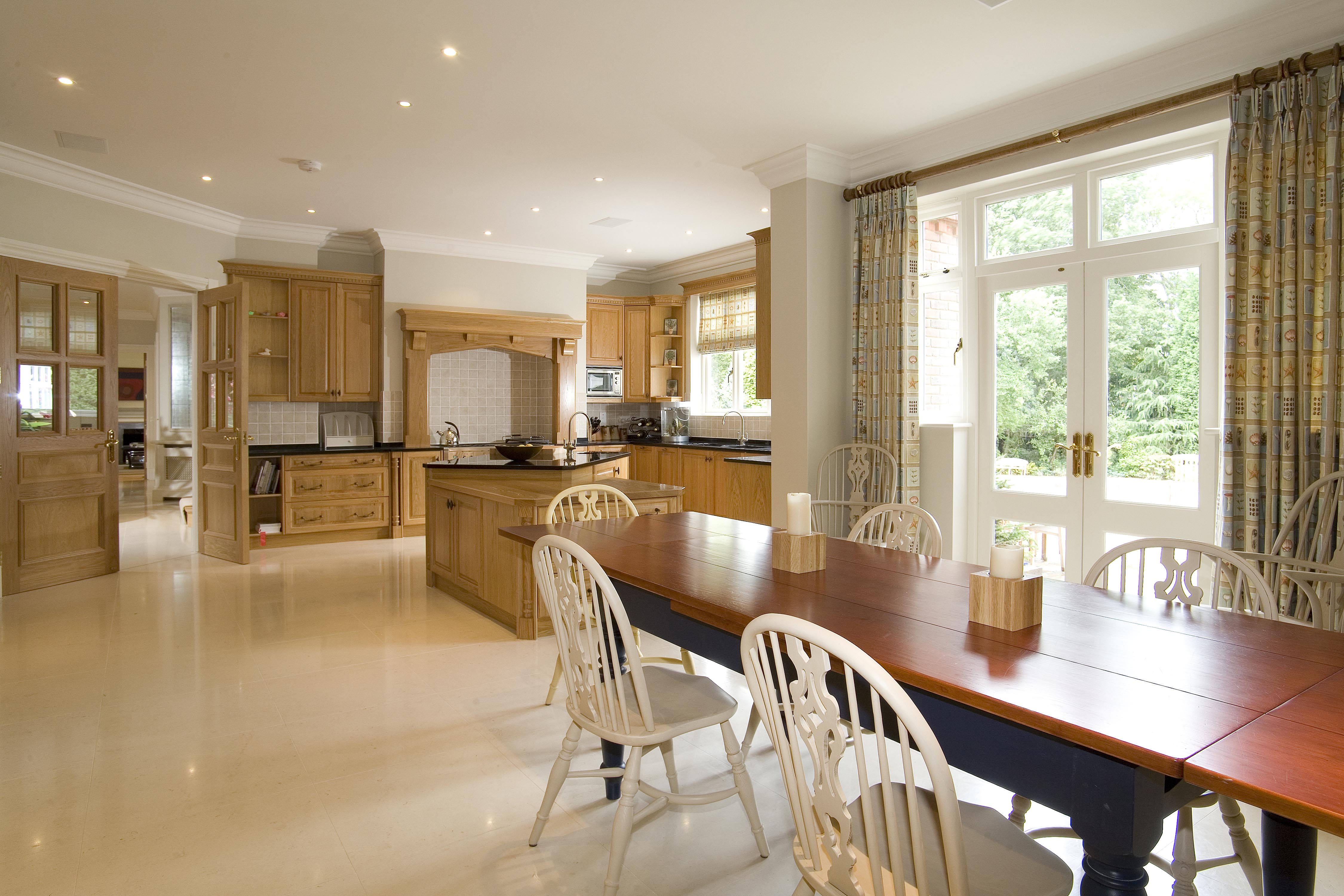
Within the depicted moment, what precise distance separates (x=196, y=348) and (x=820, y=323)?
17.5ft

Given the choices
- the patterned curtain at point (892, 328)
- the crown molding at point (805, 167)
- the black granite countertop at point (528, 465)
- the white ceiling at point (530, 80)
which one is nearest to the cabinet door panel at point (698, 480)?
the black granite countertop at point (528, 465)

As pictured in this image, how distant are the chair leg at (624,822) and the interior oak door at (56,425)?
16.9 feet

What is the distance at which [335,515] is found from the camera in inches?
267

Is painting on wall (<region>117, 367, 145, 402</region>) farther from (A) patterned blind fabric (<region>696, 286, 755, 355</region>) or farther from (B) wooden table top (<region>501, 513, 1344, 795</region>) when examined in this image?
(B) wooden table top (<region>501, 513, 1344, 795</region>)

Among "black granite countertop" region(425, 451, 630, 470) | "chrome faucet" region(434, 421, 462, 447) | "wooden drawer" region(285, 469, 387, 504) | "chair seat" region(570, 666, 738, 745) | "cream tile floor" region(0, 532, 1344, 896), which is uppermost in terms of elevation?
"chrome faucet" region(434, 421, 462, 447)

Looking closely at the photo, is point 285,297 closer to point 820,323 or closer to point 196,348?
point 196,348

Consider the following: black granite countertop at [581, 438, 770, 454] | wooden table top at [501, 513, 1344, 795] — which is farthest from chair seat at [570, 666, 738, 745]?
black granite countertop at [581, 438, 770, 454]

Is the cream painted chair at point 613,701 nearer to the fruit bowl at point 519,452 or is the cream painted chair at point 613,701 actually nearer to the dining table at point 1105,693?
the dining table at point 1105,693

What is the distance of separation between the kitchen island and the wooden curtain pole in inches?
93.3

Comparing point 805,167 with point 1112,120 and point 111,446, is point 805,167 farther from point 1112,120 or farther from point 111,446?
point 111,446

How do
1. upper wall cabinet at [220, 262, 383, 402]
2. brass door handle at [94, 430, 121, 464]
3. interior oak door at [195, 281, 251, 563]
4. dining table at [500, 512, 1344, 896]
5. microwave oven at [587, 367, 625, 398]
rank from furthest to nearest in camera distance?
microwave oven at [587, 367, 625, 398]
upper wall cabinet at [220, 262, 383, 402]
interior oak door at [195, 281, 251, 563]
brass door handle at [94, 430, 121, 464]
dining table at [500, 512, 1344, 896]

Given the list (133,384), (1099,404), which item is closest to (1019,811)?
(1099,404)

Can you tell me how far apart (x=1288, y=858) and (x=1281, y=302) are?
8.66ft

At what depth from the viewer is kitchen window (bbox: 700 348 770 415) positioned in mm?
7922
